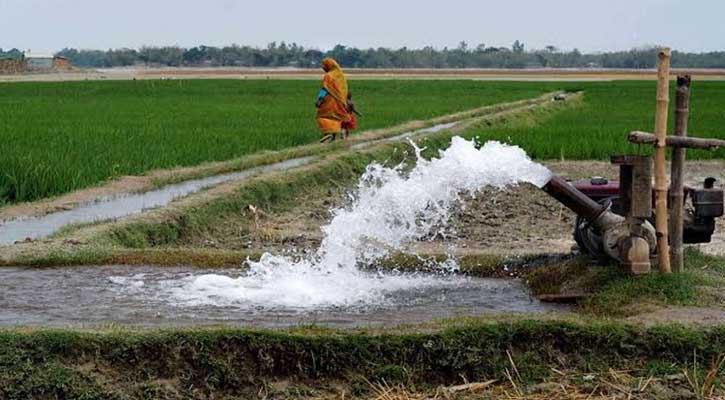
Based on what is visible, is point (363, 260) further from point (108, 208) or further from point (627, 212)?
point (108, 208)

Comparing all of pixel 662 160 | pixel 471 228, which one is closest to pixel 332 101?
pixel 471 228

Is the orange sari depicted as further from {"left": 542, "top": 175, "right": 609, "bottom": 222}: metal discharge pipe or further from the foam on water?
{"left": 542, "top": 175, "right": 609, "bottom": 222}: metal discharge pipe

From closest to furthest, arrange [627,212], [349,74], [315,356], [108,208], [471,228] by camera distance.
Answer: [315,356] < [627,212] < [108,208] < [471,228] < [349,74]

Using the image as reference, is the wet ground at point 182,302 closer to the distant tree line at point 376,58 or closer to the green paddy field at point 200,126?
the green paddy field at point 200,126

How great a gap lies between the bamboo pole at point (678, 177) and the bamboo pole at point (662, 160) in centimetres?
6

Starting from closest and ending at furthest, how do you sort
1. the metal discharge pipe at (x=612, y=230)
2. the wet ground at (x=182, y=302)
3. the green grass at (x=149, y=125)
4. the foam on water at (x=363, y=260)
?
the wet ground at (x=182, y=302) < the metal discharge pipe at (x=612, y=230) < the foam on water at (x=363, y=260) < the green grass at (x=149, y=125)

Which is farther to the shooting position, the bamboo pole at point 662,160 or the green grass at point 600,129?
the green grass at point 600,129

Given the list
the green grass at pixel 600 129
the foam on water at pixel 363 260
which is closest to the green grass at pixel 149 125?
the green grass at pixel 600 129

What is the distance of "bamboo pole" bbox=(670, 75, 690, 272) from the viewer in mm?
5023

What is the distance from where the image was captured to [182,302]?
5.04 metres

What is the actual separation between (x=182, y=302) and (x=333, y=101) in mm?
10043

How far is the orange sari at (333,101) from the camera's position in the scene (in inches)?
583

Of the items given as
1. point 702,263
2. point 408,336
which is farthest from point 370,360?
point 702,263

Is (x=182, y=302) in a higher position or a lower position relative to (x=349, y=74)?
higher
